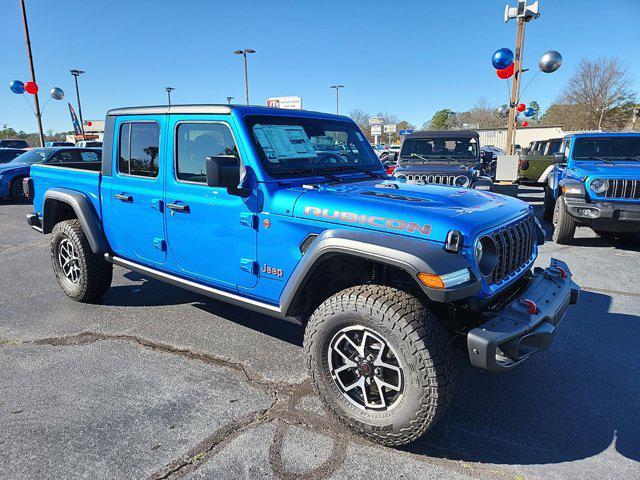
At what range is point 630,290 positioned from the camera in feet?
16.2

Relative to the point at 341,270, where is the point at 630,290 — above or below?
below

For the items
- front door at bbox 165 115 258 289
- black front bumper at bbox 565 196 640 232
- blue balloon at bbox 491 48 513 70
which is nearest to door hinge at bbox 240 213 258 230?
front door at bbox 165 115 258 289

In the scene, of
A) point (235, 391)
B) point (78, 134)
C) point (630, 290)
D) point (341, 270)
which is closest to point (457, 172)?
point (630, 290)

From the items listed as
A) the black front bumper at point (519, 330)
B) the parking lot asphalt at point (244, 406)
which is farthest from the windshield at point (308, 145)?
the black front bumper at point (519, 330)

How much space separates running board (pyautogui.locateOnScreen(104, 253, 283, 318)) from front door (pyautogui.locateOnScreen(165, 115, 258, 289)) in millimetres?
76

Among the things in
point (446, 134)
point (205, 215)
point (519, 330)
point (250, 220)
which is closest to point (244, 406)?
point (250, 220)

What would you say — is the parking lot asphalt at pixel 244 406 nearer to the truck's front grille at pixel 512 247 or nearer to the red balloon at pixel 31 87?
the truck's front grille at pixel 512 247

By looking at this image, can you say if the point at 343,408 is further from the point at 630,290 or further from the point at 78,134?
the point at 78,134

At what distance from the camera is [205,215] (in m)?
3.21

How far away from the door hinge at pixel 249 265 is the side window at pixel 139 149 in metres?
1.16

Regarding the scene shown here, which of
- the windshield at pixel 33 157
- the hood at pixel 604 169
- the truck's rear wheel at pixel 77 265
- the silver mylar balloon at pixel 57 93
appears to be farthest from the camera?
the silver mylar balloon at pixel 57 93

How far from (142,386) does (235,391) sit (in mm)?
660

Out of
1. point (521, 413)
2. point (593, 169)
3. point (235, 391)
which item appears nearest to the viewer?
point (521, 413)

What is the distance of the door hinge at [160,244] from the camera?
3614 millimetres
